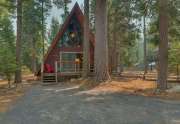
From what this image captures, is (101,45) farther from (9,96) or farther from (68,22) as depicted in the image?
(68,22)

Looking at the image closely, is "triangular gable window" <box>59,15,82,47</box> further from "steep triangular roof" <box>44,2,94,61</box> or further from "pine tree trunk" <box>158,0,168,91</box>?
"pine tree trunk" <box>158,0,168,91</box>

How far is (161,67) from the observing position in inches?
508

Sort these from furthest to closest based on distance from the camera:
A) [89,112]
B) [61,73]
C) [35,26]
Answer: [35,26]
[61,73]
[89,112]

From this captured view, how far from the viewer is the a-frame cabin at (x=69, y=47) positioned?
22572 millimetres

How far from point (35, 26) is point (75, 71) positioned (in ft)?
59.8

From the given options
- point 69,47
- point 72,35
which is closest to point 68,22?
point 72,35

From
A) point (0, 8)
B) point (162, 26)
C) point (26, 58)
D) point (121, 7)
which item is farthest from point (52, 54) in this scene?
point (26, 58)

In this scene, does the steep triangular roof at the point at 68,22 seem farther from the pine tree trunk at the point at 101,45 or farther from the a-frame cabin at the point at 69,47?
the pine tree trunk at the point at 101,45

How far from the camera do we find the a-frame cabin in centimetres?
2257

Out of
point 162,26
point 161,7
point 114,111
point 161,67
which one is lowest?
point 114,111

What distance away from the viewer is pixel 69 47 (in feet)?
77.0

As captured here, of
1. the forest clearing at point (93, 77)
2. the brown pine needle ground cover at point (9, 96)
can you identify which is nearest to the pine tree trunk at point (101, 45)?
the forest clearing at point (93, 77)

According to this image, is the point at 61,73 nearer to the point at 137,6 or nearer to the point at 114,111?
the point at 137,6

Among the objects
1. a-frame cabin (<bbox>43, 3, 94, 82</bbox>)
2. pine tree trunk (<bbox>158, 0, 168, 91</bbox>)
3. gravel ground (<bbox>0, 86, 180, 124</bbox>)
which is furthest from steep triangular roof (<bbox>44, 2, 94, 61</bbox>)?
gravel ground (<bbox>0, 86, 180, 124</bbox>)
